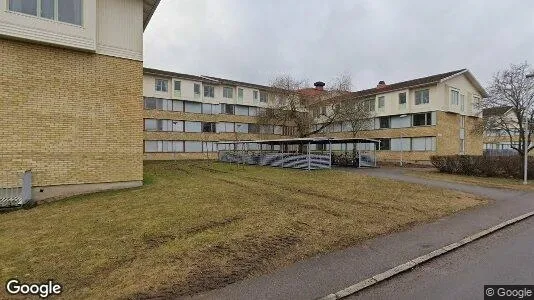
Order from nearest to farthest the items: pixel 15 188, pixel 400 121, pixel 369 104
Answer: pixel 15 188 < pixel 400 121 < pixel 369 104

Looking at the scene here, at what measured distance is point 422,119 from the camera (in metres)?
34.0

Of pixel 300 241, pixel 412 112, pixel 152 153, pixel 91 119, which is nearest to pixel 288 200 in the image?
pixel 300 241

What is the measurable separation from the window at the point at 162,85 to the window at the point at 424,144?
30.5 meters

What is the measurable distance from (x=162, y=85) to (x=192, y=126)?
21.8ft

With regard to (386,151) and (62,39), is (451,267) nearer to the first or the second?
(62,39)

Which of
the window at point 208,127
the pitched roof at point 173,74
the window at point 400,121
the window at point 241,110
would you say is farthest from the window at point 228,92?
the window at point 400,121

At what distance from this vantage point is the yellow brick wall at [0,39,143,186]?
1051 centimetres

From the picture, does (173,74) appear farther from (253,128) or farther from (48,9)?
(48,9)

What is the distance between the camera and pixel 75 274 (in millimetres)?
4625

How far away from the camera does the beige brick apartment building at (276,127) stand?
33156mm

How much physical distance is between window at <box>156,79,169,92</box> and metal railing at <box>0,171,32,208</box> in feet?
109

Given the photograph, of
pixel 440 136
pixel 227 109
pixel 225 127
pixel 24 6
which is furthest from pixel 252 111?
pixel 24 6

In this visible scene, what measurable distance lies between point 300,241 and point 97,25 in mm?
10911

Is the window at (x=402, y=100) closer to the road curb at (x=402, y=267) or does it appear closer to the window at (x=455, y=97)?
the window at (x=455, y=97)
